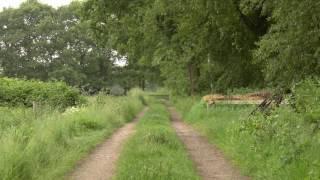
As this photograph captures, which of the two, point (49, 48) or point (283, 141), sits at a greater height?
point (49, 48)

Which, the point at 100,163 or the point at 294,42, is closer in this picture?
the point at 100,163

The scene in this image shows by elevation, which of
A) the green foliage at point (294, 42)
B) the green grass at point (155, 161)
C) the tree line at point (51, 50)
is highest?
the tree line at point (51, 50)

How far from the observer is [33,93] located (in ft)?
93.6

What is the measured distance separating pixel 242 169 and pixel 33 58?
73.0 meters

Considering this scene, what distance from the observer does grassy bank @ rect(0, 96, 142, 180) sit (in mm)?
10062

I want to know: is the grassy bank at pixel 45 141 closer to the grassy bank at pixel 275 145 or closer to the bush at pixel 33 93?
the grassy bank at pixel 275 145

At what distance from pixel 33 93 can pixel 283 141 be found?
63.0 ft

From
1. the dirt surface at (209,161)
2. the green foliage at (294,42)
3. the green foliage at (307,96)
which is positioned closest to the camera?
the dirt surface at (209,161)

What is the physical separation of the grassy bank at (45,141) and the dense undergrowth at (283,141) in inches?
167

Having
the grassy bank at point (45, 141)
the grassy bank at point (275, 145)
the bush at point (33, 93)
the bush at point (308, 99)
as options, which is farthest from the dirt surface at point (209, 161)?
the bush at point (33, 93)

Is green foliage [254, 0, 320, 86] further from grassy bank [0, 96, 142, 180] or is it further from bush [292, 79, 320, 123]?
grassy bank [0, 96, 142, 180]

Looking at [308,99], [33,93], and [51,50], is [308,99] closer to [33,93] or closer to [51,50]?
[33,93]

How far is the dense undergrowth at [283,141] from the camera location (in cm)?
1021

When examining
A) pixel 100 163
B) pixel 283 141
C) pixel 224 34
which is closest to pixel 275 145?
pixel 283 141
